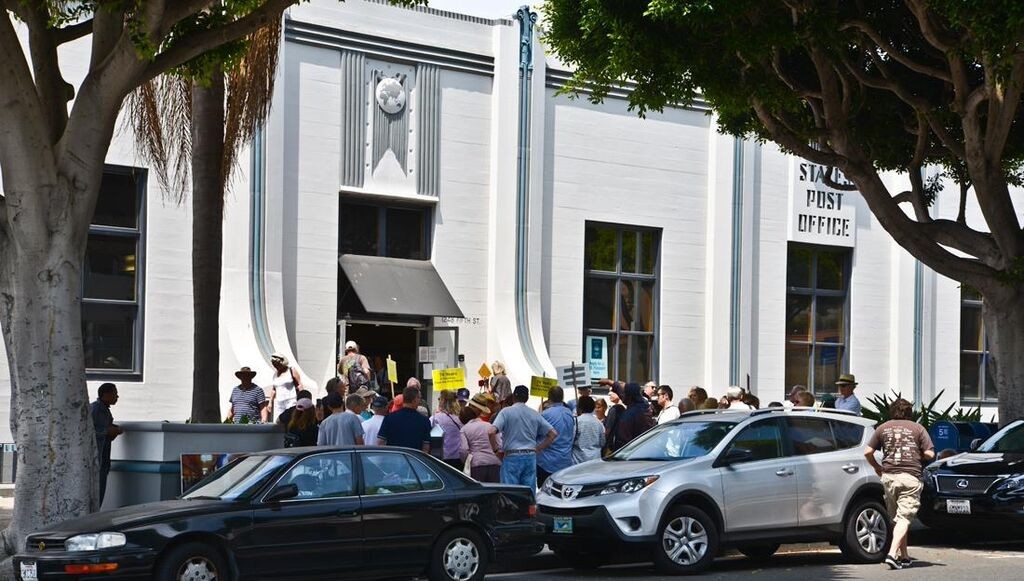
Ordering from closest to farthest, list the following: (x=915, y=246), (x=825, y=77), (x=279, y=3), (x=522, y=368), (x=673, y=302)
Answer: (x=279, y=3) → (x=825, y=77) → (x=915, y=246) → (x=522, y=368) → (x=673, y=302)

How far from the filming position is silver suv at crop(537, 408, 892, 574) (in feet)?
45.0

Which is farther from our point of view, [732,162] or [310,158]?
[732,162]

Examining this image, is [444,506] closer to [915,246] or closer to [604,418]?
[604,418]

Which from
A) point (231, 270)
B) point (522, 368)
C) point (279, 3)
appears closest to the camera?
point (279, 3)

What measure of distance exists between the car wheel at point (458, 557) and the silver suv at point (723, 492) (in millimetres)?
1411

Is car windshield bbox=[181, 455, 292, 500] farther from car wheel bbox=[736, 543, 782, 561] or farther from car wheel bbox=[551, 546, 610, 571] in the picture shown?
car wheel bbox=[736, 543, 782, 561]

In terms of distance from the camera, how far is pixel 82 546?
10.9 m

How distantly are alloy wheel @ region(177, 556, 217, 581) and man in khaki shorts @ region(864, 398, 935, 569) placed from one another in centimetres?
673

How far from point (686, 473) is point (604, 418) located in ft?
19.0

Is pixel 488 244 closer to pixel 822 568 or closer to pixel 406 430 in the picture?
pixel 406 430

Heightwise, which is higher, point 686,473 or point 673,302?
point 673,302

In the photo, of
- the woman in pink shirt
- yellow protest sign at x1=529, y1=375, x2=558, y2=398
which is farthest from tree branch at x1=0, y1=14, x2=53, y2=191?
yellow protest sign at x1=529, y1=375, x2=558, y2=398

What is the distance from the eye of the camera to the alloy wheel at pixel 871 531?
14.9 m

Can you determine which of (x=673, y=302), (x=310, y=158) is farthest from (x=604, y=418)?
(x=673, y=302)
